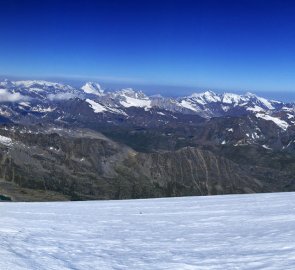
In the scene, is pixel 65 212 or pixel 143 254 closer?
pixel 143 254

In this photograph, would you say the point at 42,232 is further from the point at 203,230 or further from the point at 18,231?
the point at 203,230

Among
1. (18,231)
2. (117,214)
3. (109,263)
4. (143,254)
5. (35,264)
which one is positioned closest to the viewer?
(35,264)

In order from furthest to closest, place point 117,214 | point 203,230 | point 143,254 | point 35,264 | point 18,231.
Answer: point 117,214 → point 203,230 → point 18,231 → point 143,254 → point 35,264

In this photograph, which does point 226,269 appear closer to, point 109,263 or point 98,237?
point 109,263

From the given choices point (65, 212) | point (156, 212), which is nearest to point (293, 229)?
point (156, 212)

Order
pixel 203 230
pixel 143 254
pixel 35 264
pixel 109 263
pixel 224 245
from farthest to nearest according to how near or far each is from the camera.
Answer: pixel 203 230
pixel 224 245
pixel 143 254
pixel 109 263
pixel 35 264

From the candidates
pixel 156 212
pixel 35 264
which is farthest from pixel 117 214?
pixel 35 264
